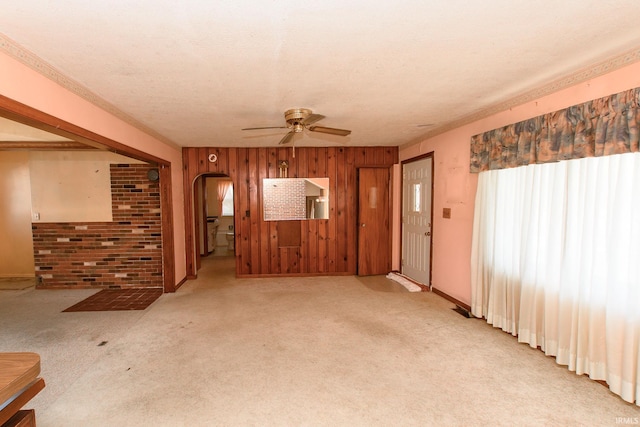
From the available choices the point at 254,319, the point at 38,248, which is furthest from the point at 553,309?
the point at 38,248

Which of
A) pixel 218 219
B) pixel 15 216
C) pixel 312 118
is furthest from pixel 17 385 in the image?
pixel 218 219

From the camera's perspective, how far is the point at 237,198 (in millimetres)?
5211

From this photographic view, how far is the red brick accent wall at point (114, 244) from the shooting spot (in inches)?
181

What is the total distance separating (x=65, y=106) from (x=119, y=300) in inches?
115

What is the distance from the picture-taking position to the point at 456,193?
12.4ft

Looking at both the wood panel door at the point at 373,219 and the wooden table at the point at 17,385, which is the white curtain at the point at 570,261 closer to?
the wood panel door at the point at 373,219

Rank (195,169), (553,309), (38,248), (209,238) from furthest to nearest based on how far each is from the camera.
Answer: (209,238) → (195,169) → (38,248) → (553,309)

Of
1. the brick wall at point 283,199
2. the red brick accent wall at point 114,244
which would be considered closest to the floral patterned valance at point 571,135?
the brick wall at point 283,199

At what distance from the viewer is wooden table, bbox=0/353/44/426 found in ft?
2.74

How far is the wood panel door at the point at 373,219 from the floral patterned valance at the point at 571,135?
90.0 inches

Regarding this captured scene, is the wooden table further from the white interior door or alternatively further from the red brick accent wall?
the white interior door

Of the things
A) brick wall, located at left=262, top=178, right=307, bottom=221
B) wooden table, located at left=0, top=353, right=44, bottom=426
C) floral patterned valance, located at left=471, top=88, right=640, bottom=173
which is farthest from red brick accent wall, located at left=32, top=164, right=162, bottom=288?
floral patterned valance, located at left=471, top=88, right=640, bottom=173

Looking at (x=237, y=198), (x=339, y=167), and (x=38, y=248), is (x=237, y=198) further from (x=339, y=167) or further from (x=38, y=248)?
(x=38, y=248)

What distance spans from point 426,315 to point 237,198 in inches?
141
